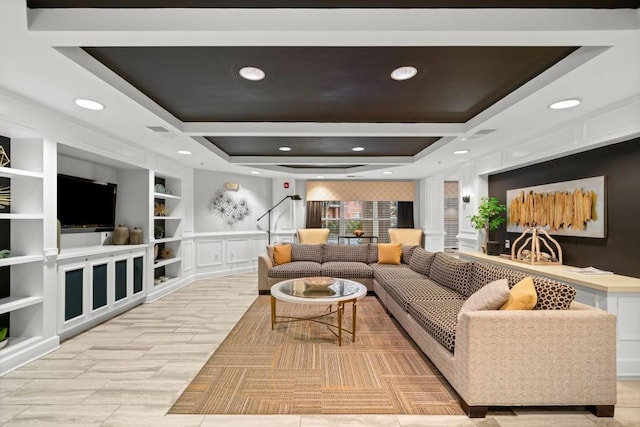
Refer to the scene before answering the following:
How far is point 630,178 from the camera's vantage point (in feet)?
9.25

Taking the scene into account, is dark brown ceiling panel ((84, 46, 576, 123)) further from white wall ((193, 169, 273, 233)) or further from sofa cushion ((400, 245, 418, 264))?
white wall ((193, 169, 273, 233))

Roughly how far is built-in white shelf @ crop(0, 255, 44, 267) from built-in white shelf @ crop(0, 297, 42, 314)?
0.33 meters

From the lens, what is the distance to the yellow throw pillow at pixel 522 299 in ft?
6.80

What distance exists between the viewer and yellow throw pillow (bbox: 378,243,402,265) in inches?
212

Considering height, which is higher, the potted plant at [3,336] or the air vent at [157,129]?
the air vent at [157,129]

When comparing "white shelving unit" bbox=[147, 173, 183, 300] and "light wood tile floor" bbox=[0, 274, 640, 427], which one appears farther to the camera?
"white shelving unit" bbox=[147, 173, 183, 300]

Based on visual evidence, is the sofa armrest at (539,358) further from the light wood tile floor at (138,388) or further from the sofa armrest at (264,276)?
the sofa armrest at (264,276)

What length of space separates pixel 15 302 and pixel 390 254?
4706 millimetres

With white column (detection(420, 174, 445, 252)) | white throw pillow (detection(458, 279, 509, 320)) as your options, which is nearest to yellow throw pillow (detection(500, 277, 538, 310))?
white throw pillow (detection(458, 279, 509, 320))

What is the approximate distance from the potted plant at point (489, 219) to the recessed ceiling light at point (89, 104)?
4657mm

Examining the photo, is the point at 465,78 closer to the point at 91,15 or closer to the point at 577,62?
the point at 577,62

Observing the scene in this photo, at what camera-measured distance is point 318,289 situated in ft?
11.6

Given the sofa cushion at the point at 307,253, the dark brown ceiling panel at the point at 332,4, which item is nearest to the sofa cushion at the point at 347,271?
the sofa cushion at the point at 307,253

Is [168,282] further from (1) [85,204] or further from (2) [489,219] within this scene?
(2) [489,219]
